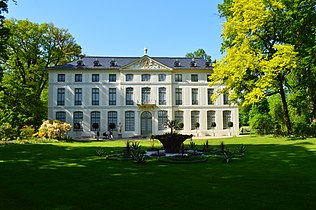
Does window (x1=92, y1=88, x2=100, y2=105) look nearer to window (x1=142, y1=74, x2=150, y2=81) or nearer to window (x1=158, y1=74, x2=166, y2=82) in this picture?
window (x1=142, y1=74, x2=150, y2=81)

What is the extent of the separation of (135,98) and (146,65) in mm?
4442

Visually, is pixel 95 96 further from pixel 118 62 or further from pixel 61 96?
pixel 118 62

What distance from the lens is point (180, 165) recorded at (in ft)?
35.1

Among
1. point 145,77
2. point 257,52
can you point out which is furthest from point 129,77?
point 257,52

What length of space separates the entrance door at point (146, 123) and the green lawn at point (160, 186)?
79.2ft

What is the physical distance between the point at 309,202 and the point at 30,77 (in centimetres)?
3584

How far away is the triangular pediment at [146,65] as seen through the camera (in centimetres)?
3500

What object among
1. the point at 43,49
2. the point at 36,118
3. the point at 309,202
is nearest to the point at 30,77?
the point at 43,49

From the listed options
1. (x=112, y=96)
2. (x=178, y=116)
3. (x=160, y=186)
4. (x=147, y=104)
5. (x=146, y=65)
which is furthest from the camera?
(x=178, y=116)

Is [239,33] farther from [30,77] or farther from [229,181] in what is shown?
[30,77]

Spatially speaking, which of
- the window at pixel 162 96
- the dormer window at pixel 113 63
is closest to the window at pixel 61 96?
the dormer window at pixel 113 63

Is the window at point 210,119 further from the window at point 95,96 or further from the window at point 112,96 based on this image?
the window at point 95,96

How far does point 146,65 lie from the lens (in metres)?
35.1

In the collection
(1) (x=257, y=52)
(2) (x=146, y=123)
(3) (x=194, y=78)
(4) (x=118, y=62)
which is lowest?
(2) (x=146, y=123)
